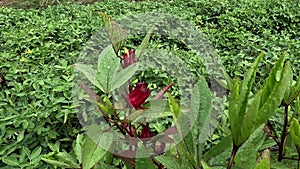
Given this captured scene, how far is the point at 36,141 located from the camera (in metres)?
1.25

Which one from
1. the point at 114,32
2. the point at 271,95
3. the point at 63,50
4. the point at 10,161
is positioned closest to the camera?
the point at 271,95

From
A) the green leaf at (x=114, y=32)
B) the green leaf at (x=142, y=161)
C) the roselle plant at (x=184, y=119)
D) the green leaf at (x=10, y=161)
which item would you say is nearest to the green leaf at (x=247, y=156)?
the roselle plant at (x=184, y=119)

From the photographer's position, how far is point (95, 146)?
0.53 metres

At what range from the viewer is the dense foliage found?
4.09 ft

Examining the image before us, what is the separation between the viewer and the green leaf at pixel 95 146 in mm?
521

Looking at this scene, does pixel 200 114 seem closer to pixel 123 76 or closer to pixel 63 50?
pixel 123 76

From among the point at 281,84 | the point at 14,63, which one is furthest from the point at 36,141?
the point at 281,84

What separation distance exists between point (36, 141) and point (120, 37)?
721 mm

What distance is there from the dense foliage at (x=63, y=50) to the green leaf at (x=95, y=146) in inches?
10.1

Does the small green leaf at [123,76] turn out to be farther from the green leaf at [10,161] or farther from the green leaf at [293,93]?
the green leaf at [10,161]

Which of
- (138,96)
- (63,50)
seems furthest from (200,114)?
(63,50)

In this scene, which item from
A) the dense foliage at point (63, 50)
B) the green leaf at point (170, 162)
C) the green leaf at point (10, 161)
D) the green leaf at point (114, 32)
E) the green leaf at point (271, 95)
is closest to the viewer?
the green leaf at point (271, 95)

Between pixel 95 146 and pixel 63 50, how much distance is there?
163 centimetres

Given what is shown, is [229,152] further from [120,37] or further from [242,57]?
[242,57]
